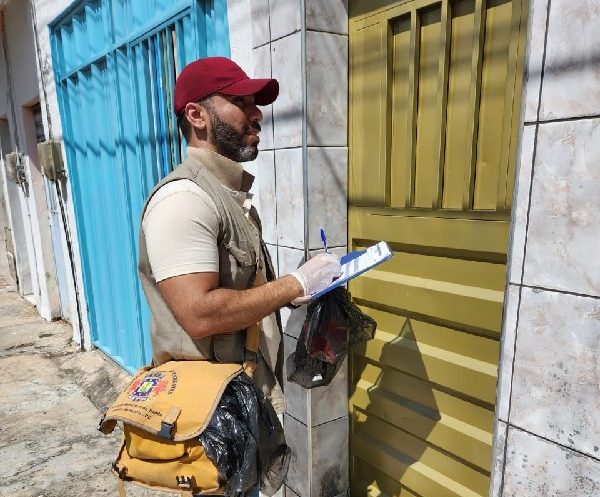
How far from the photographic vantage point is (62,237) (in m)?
5.73

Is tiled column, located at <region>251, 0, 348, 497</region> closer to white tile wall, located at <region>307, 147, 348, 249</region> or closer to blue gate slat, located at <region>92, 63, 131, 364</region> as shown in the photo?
white tile wall, located at <region>307, 147, 348, 249</region>

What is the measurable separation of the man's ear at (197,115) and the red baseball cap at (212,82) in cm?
2

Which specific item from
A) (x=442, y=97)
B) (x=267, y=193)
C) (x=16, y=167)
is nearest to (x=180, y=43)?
(x=267, y=193)

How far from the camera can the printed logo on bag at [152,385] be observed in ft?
A: 5.07

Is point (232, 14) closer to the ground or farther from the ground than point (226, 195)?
farther from the ground

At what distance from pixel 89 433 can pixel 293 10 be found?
3833 millimetres

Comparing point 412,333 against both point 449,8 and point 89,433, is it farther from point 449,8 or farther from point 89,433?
point 89,433

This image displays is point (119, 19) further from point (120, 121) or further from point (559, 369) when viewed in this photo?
point (559, 369)

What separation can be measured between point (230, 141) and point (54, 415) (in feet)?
12.7

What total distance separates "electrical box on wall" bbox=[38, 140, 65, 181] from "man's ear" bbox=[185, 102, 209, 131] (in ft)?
14.3

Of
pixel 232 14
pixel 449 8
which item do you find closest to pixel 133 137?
pixel 232 14

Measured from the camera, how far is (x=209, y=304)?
1426 millimetres

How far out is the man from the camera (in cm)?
143

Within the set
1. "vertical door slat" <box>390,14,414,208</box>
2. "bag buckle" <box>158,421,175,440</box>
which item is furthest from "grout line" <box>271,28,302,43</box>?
"bag buckle" <box>158,421,175,440</box>
